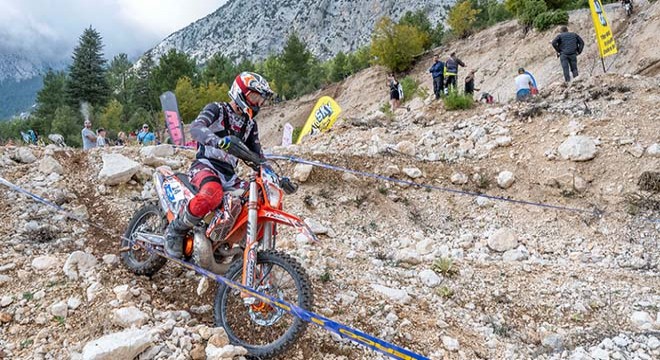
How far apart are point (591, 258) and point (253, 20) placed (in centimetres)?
15473

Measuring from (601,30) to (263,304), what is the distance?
1116 cm

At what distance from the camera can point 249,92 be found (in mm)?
3775

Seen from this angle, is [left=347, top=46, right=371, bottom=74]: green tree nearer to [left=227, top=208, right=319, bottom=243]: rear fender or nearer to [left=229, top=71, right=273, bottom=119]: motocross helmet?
[left=229, top=71, right=273, bottom=119]: motocross helmet

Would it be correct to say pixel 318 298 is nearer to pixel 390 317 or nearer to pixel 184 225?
pixel 390 317

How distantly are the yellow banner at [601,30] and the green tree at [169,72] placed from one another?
42.3 metres

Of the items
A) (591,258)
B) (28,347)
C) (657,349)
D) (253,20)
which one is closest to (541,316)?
(657,349)

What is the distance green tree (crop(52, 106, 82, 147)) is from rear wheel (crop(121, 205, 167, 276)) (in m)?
39.4

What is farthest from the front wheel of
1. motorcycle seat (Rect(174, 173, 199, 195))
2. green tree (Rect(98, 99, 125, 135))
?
green tree (Rect(98, 99, 125, 135))

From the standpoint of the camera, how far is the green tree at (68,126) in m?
38.9

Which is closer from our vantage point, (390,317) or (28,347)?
(28,347)

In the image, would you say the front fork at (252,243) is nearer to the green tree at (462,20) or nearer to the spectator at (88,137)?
the spectator at (88,137)

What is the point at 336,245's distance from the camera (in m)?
5.82

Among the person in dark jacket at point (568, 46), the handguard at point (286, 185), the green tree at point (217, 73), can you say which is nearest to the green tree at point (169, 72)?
the green tree at point (217, 73)

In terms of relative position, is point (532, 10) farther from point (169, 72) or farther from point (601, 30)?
point (169, 72)
